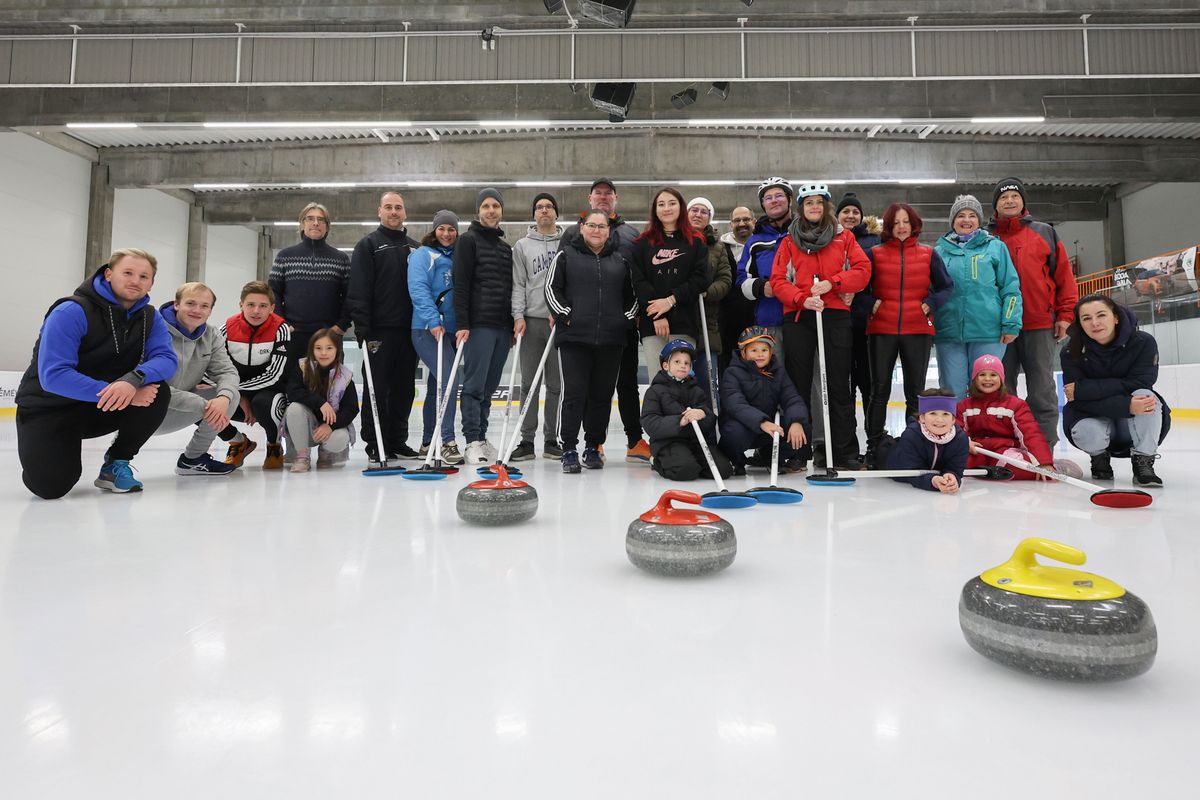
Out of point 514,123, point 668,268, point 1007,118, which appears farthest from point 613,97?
point 668,268

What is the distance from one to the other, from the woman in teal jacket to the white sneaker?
2604mm

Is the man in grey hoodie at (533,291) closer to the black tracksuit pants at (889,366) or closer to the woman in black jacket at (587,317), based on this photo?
the woman in black jacket at (587,317)

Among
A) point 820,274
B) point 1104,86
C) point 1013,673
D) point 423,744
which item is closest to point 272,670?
point 423,744

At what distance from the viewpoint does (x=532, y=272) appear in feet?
13.3

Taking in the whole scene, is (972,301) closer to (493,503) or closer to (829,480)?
(829,480)

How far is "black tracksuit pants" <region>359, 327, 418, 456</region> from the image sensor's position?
153 inches

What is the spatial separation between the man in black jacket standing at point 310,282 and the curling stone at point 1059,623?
3.62m

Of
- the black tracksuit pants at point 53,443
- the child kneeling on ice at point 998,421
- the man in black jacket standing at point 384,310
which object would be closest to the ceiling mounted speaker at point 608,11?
the man in black jacket standing at point 384,310

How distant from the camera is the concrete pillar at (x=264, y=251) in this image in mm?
15695

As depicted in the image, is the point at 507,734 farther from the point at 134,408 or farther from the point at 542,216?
the point at 542,216

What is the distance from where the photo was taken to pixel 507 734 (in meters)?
0.74

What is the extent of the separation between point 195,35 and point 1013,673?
9405 millimetres

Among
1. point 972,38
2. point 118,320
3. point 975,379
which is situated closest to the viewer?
point 118,320

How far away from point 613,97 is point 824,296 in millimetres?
5554
